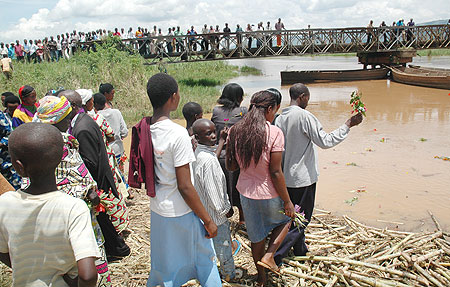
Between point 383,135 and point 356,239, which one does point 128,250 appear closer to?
point 356,239

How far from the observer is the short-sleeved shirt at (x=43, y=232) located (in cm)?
169

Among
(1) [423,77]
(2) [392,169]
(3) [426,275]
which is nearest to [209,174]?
(3) [426,275]

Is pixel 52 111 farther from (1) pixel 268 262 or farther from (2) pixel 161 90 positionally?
(1) pixel 268 262

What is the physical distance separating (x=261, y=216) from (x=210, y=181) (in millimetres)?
572

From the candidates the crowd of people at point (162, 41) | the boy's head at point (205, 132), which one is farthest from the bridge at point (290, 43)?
the boy's head at point (205, 132)

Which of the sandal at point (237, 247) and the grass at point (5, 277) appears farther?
the sandal at point (237, 247)

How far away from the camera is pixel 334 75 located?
23.1 metres

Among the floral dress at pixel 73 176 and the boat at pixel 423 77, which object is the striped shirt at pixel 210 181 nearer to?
the floral dress at pixel 73 176

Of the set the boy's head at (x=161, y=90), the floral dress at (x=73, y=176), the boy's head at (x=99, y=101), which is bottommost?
the floral dress at (x=73, y=176)

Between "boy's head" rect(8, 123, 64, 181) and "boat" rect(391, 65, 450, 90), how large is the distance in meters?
18.5

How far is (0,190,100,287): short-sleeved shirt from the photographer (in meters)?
1.69

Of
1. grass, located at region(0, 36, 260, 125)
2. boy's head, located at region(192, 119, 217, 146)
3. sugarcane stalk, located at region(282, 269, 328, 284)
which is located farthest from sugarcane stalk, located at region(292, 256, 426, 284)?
grass, located at region(0, 36, 260, 125)

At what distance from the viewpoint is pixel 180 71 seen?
2783cm

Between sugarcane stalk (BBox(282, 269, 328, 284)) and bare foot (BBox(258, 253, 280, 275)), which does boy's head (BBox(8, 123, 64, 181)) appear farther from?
sugarcane stalk (BBox(282, 269, 328, 284))
